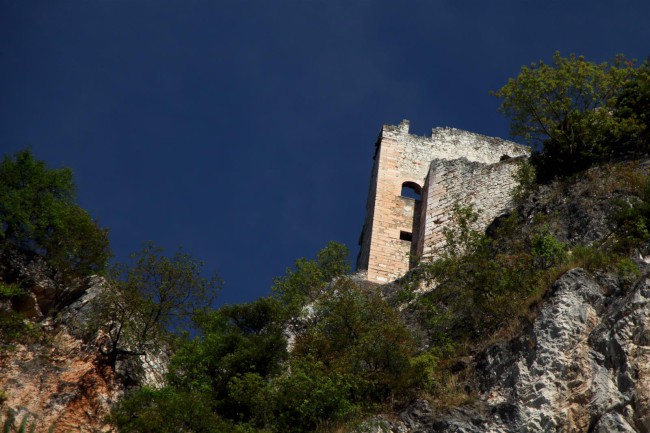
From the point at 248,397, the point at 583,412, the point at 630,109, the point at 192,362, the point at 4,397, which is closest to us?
the point at 583,412

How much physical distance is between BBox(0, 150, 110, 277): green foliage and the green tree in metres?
10.8

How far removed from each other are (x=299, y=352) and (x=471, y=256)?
389cm

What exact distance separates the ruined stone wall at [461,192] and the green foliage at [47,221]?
9.37 m

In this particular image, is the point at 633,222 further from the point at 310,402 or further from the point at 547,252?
the point at 310,402

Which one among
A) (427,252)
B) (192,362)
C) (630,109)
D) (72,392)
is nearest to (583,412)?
(192,362)

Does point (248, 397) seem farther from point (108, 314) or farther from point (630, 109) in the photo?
point (630, 109)

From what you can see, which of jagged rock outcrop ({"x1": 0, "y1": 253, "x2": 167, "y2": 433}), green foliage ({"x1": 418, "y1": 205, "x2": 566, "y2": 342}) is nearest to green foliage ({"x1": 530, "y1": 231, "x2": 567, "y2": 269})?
green foliage ({"x1": 418, "y1": 205, "x2": 566, "y2": 342})

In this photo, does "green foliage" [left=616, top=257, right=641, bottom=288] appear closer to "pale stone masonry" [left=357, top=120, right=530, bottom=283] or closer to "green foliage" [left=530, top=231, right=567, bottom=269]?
"green foliage" [left=530, top=231, right=567, bottom=269]

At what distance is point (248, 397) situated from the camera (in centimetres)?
1806

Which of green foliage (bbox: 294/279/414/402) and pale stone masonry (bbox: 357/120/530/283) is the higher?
pale stone masonry (bbox: 357/120/530/283)

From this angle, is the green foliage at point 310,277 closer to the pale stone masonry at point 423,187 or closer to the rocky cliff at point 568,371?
the pale stone masonry at point 423,187

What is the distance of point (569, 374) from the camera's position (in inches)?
611

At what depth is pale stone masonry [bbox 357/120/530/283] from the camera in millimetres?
29875

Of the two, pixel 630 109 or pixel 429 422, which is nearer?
pixel 429 422
